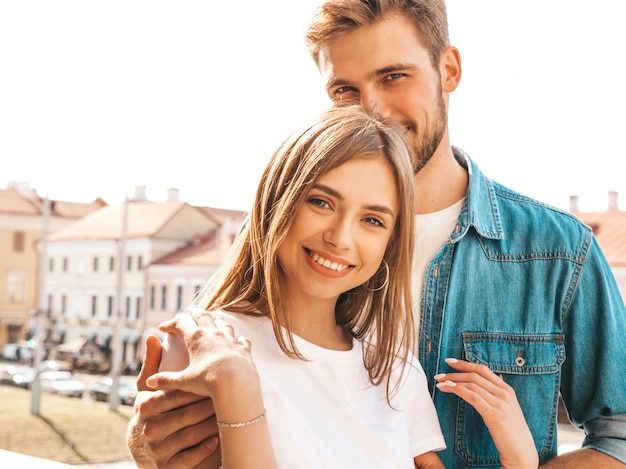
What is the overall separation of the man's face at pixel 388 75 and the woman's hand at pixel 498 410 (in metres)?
0.50

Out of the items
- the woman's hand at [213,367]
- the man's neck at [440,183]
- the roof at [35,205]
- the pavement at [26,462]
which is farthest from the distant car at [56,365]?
the woman's hand at [213,367]

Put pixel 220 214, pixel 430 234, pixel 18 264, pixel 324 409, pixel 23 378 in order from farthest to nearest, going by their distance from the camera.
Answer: pixel 18 264, pixel 220 214, pixel 23 378, pixel 430 234, pixel 324 409

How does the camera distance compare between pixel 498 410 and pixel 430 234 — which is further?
pixel 430 234

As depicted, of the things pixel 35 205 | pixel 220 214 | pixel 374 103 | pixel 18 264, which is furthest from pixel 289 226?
pixel 35 205

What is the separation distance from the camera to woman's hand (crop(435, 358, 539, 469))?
58.9 inches

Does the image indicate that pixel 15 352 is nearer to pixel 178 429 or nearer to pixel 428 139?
pixel 428 139

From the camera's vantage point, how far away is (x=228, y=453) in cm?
117

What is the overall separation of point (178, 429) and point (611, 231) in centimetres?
1960

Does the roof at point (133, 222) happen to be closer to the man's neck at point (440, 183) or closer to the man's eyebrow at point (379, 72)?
the man's neck at point (440, 183)

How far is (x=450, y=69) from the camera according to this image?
1990mm

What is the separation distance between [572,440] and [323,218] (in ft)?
68.3

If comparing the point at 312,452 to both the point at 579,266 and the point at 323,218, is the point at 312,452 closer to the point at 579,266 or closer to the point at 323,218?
the point at 323,218

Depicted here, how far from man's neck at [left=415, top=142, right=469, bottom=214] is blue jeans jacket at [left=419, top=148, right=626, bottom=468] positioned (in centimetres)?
13

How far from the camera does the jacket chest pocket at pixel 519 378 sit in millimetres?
1761
